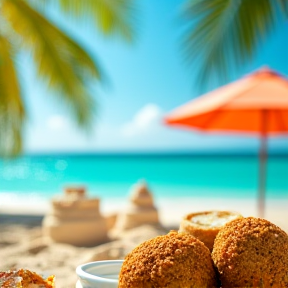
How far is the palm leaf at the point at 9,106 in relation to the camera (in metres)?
8.45

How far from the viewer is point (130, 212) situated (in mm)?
6863

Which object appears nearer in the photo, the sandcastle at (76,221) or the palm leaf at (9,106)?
the sandcastle at (76,221)

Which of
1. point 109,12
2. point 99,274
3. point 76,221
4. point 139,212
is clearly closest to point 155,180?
point 109,12

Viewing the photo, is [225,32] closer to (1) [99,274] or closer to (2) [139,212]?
(1) [99,274]

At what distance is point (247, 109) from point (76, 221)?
2624 mm

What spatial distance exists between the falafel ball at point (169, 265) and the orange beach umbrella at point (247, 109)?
3.98 meters

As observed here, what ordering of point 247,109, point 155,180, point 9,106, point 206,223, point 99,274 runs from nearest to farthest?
1. point 99,274
2. point 206,223
3. point 247,109
4. point 9,106
5. point 155,180

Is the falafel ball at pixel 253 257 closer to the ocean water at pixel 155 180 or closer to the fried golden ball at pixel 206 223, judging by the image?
the fried golden ball at pixel 206 223

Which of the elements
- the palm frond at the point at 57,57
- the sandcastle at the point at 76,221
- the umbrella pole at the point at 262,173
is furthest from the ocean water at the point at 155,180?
the sandcastle at the point at 76,221

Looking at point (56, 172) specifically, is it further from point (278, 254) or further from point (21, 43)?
point (278, 254)

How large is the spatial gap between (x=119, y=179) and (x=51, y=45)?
96.5ft

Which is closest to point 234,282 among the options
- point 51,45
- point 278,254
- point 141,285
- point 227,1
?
point 278,254

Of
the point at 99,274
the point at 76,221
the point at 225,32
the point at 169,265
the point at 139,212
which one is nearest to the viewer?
the point at 169,265

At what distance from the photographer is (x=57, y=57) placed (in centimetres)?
880
